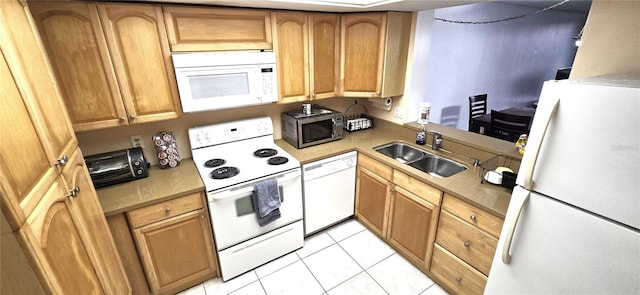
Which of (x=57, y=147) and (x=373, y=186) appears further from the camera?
(x=373, y=186)

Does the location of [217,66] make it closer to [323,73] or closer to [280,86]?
[280,86]

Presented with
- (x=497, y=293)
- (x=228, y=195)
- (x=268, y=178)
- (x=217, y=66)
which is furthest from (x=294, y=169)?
(x=497, y=293)

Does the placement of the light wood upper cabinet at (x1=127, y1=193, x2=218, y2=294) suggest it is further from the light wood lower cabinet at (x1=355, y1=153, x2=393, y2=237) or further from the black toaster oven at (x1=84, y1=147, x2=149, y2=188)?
the light wood lower cabinet at (x1=355, y1=153, x2=393, y2=237)

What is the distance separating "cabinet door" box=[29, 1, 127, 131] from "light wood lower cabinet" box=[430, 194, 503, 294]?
220cm

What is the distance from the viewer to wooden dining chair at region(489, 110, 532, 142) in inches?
116

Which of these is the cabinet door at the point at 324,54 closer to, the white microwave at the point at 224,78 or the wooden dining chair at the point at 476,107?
the white microwave at the point at 224,78

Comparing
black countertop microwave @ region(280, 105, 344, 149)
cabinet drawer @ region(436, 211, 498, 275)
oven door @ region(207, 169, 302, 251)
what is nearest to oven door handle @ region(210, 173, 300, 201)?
oven door @ region(207, 169, 302, 251)

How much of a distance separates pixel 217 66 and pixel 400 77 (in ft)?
5.13

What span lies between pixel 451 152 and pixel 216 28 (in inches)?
80.2

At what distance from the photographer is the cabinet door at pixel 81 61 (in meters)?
1.40

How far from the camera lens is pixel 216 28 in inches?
71.3

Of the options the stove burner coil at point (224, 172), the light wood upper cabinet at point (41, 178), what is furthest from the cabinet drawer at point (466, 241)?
the light wood upper cabinet at point (41, 178)

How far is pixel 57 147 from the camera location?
1064 mm

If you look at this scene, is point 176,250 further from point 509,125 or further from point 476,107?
point 476,107
